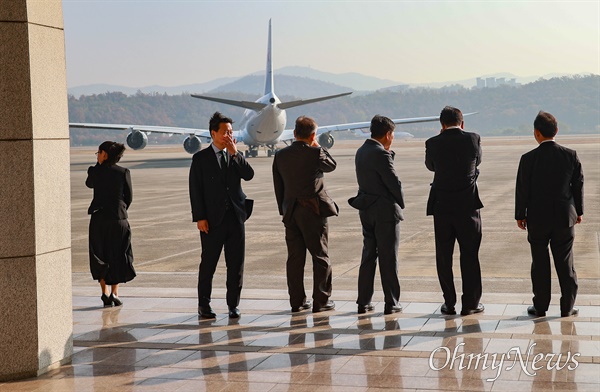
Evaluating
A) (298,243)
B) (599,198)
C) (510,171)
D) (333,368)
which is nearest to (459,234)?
(298,243)

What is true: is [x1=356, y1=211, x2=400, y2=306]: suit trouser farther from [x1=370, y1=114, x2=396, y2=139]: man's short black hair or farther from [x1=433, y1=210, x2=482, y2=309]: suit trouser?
[x1=370, y1=114, x2=396, y2=139]: man's short black hair

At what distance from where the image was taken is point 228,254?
8547mm

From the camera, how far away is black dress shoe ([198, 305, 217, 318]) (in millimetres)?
8422

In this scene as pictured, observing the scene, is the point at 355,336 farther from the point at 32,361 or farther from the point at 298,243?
the point at 32,361

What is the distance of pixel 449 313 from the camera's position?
8.35m

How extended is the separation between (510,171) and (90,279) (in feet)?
87.8

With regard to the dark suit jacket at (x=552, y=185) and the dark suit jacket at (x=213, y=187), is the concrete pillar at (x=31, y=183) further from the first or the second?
the dark suit jacket at (x=552, y=185)

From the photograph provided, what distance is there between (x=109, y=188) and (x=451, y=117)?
3.55 meters

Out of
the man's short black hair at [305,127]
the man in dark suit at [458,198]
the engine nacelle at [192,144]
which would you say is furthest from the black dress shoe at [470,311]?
the engine nacelle at [192,144]

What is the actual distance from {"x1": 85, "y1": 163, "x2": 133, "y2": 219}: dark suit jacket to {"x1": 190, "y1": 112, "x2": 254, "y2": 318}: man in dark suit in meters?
1.09

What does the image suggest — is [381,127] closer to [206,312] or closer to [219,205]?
[219,205]

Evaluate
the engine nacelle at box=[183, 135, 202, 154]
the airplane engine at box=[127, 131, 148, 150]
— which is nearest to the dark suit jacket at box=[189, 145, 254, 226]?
the airplane engine at box=[127, 131, 148, 150]

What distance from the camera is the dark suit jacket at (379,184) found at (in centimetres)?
840

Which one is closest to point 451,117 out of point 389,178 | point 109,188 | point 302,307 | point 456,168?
point 456,168
